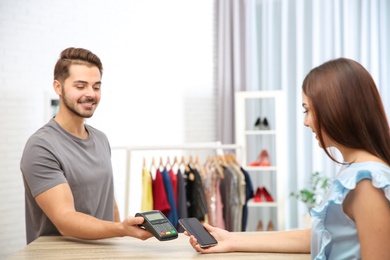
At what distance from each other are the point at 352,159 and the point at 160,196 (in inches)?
117

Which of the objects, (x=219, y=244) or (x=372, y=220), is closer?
(x=372, y=220)

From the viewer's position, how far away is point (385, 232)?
1.37m

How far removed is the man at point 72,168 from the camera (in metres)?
2.11

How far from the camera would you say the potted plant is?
213 inches

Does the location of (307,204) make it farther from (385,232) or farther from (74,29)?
(385,232)

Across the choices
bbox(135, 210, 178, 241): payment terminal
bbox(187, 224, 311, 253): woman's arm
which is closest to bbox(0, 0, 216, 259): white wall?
bbox(135, 210, 178, 241): payment terminal

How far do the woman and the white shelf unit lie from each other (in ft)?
13.3

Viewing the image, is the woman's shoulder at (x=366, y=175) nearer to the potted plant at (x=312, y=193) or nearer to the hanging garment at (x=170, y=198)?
the hanging garment at (x=170, y=198)

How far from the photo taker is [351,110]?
4.75ft

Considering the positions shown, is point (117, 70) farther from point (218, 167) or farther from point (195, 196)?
point (195, 196)

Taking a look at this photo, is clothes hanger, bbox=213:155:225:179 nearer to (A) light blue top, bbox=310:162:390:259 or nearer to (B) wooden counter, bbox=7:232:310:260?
(B) wooden counter, bbox=7:232:310:260

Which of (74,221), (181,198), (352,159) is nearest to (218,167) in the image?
(181,198)

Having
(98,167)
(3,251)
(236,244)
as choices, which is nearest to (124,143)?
(3,251)

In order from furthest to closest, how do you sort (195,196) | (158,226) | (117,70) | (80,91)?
1. (117,70)
2. (195,196)
3. (80,91)
4. (158,226)
